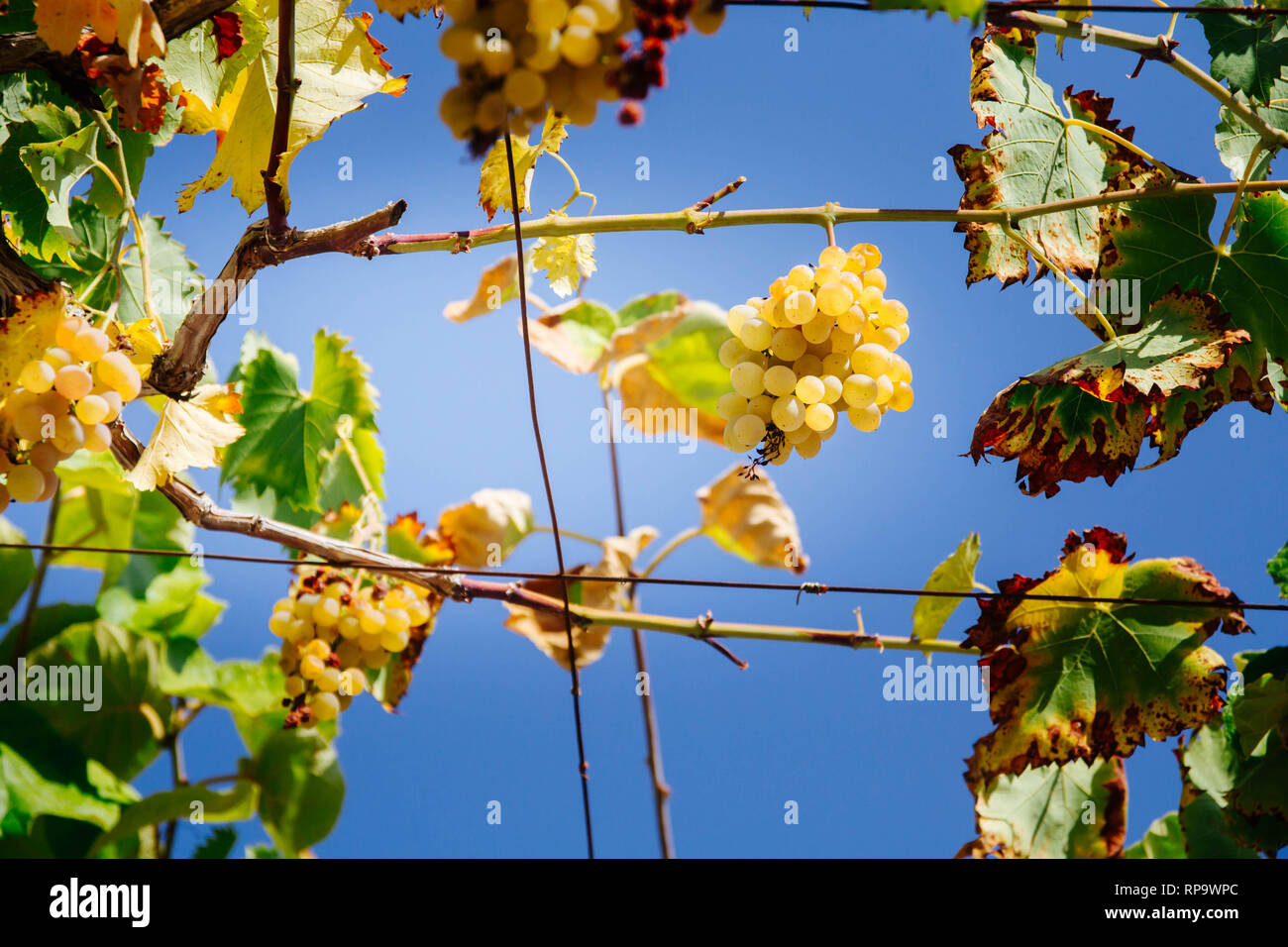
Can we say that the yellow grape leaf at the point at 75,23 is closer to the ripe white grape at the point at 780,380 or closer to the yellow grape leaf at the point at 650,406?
the ripe white grape at the point at 780,380

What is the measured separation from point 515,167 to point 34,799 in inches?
32.3

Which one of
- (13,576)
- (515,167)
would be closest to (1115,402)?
(515,167)

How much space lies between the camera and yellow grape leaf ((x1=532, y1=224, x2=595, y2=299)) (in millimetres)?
724

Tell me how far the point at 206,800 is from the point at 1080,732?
932mm

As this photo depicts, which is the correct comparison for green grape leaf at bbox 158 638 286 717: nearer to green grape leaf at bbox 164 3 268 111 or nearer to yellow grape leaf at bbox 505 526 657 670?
yellow grape leaf at bbox 505 526 657 670

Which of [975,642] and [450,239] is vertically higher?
[450,239]

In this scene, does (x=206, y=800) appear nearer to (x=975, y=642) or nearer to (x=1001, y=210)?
Answer: (x=975, y=642)

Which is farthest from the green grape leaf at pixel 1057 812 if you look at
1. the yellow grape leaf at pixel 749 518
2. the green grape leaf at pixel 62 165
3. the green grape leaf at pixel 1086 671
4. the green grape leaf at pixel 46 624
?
the green grape leaf at pixel 46 624

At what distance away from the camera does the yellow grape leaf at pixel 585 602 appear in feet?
3.31

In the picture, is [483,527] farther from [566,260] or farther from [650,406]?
[566,260]

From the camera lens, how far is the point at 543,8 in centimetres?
32

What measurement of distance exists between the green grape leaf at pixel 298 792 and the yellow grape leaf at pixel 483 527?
0.31 m

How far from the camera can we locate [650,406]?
1104 mm
